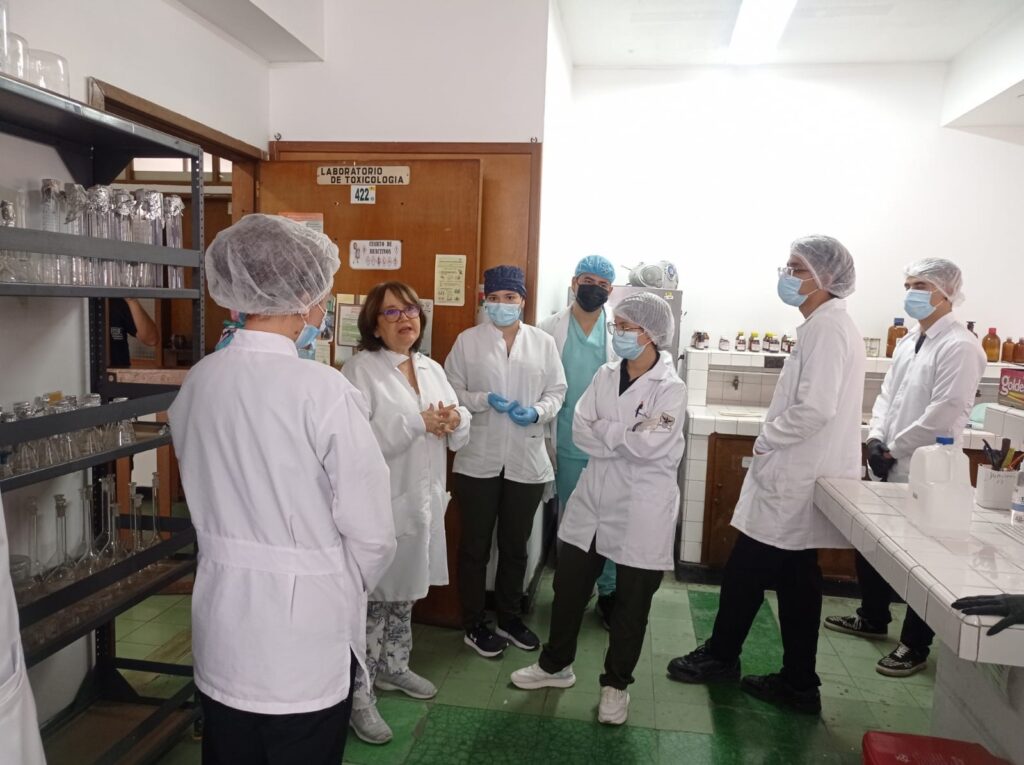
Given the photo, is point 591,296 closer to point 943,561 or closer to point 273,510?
point 943,561

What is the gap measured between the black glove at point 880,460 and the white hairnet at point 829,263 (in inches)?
33.1

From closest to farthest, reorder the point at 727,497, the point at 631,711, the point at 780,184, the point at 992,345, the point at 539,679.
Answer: the point at 631,711 < the point at 539,679 < the point at 727,497 < the point at 992,345 < the point at 780,184

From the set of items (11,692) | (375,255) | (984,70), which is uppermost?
(984,70)

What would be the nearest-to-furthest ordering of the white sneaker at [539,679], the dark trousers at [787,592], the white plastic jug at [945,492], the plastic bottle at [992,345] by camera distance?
the white plastic jug at [945,492] < the dark trousers at [787,592] < the white sneaker at [539,679] < the plastic bottle at [992,345]

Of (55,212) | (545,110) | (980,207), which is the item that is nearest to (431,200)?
(545,110)

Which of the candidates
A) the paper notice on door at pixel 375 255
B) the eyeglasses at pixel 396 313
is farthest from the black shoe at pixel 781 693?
the paper notice on door at pixel 375 255

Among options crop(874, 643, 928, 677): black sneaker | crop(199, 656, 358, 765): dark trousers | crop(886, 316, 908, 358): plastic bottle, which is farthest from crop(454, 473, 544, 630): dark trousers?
A: crop(886, 316, 908, 358): plastic bottle

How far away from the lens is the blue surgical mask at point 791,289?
8.30ft

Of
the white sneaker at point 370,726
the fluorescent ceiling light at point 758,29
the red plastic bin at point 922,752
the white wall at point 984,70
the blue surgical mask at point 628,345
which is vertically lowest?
the white sneaker at point 370,726

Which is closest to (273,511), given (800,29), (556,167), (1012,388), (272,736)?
(272,736)

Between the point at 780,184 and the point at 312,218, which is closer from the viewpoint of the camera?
the point at 312,218

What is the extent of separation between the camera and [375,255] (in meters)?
3.18

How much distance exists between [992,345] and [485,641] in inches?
134

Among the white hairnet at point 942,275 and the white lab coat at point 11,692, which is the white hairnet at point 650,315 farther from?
the white lab coat at point 11,692
